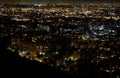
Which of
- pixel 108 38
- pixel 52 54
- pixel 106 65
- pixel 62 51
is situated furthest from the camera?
pixel 108 38

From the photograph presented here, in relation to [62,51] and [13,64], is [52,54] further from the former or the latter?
[13,64]

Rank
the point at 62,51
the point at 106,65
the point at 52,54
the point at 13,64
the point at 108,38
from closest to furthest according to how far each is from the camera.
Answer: the point at 13,64, the point at 106,65, the point at 52,54, the point at 62,51, the point at 108,38

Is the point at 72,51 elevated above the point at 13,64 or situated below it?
below

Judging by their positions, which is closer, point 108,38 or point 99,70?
point 99,70

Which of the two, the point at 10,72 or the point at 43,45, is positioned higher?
the point at 10,72

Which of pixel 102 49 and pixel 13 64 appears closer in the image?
pixel 13 64

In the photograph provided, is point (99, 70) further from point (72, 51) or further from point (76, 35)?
point (76, 35)

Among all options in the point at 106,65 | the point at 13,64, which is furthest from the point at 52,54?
the point at 13,64

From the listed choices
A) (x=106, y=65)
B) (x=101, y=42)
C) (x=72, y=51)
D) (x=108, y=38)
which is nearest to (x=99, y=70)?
(x=106, y=65)

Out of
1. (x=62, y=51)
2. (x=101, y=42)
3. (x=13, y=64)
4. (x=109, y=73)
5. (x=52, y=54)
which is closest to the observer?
(x=13, y=64)
